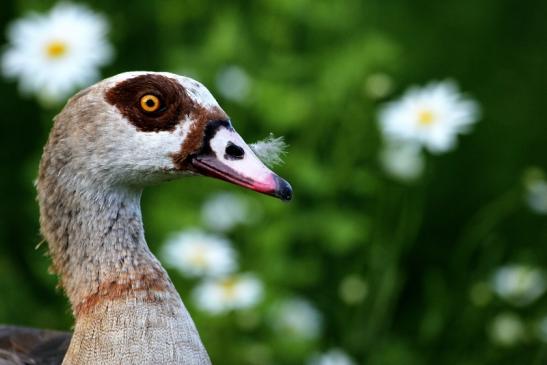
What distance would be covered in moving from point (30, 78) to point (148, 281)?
4.88 feet

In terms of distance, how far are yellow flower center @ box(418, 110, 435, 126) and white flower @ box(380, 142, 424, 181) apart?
110 millimetres

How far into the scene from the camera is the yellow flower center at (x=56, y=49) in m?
3.69

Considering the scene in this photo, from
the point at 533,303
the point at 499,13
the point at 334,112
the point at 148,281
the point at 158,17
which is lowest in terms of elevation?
the point at 148,281

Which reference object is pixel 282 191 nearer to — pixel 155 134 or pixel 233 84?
pixel 155 134

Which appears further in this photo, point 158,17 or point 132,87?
point 158,17

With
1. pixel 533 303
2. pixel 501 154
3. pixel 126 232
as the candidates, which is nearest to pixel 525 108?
pixel 501 154

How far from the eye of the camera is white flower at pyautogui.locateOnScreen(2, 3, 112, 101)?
11.9ft

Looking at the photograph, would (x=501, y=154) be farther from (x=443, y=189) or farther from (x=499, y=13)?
(x=499, y=13)

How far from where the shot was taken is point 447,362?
3.81 m

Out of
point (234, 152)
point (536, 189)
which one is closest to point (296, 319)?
point (536, 189)

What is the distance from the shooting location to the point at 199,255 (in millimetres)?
3646

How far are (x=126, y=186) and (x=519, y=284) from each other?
1691 millimetres

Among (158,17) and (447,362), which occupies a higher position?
(158,17)

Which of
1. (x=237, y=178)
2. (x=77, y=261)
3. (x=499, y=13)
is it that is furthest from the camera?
(x=499, y=13)
